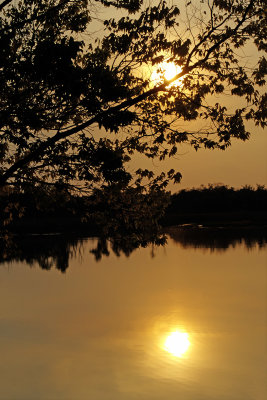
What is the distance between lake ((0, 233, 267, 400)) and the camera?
16.6 meters

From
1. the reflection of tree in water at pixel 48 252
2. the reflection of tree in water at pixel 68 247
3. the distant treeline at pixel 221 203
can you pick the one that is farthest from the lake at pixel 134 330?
the distant treeline at pixel 221 203

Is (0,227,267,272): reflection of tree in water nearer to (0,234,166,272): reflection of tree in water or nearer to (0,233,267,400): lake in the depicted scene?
(0,234,166,272): reflection of tree in water

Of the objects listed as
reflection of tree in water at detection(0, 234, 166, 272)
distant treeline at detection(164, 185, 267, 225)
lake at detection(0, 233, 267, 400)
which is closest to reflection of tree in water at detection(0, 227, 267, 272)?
reflection of tree in water at detection(0, 234, 166, 272)

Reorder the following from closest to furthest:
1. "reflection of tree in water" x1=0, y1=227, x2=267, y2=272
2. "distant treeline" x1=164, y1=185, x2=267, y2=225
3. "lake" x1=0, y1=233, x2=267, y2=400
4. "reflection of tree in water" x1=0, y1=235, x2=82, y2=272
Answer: "lake" x1=0, y1=233, x2=267, y2=400 → "reflection of tree in water" x1=0, y1=235, x2=82, y2=272 → "reflection of tree in water" x1=0, y1=227, x2=267, y2=272 → "distant treeline" x1=164, y1=185, x2=267, y2=225

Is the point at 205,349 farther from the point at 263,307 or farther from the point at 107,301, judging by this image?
the point at 107,301

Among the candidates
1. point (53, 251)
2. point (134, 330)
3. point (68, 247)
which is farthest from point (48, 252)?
point (134, 330)

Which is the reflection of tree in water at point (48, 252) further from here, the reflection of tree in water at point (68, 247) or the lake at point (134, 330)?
the lake at point (134, 330)

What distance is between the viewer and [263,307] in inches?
1082

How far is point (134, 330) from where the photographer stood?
2422 cm

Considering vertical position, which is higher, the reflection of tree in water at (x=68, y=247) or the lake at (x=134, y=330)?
the reflection of tree in water at (x=68, y=247)

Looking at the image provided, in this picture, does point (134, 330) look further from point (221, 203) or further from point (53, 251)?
point (221, 203)

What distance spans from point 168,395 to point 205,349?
16.9 feet

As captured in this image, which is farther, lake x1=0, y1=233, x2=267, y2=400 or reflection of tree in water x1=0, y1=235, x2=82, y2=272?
reflection of tree in water x1=0, y1=235, x2=82, y2=272

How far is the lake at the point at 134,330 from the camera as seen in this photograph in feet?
54.5
